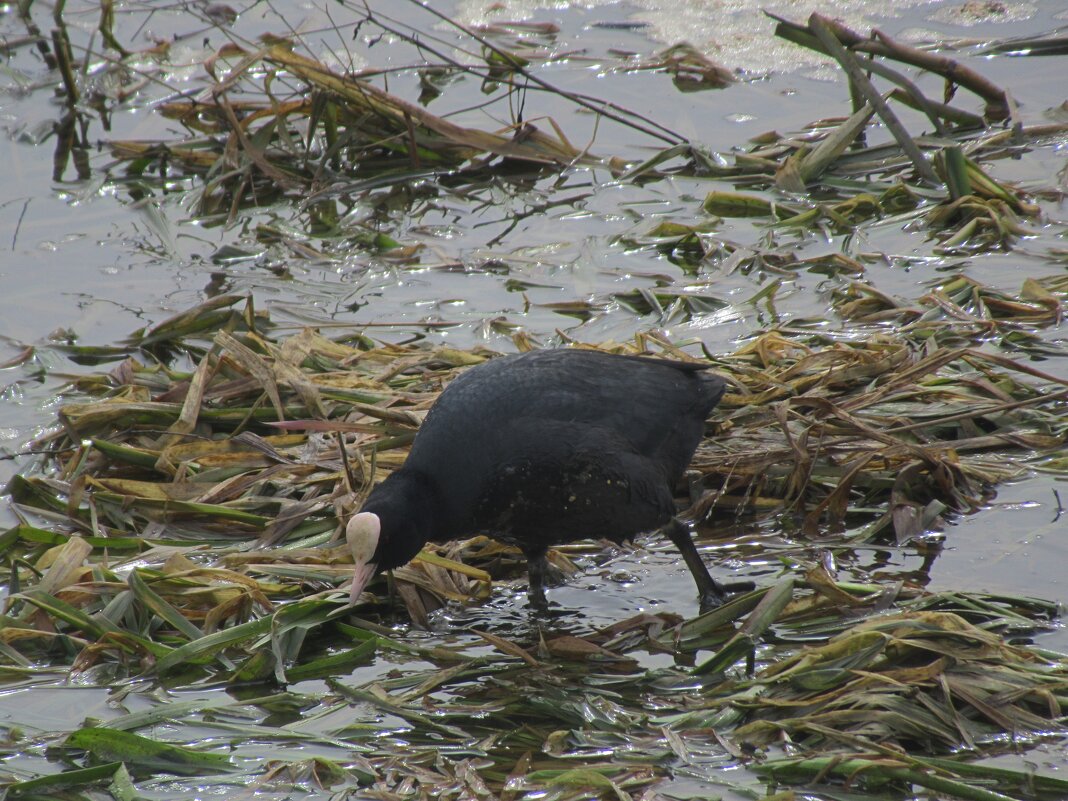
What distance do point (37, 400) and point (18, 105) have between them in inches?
163

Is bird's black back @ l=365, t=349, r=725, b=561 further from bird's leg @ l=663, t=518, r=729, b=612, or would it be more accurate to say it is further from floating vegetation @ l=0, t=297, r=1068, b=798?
floating vegetation @ l=0, t=297, r=1068, b=798

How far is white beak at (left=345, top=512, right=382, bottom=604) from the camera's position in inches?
156

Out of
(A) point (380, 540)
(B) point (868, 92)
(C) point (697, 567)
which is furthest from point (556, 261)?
(A) point (380, 540)

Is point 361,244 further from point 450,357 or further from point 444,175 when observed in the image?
point 450,357

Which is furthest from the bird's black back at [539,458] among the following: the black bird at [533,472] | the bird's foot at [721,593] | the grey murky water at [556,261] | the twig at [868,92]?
the twig at [868,92]

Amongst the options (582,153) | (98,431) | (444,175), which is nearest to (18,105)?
(444,175)

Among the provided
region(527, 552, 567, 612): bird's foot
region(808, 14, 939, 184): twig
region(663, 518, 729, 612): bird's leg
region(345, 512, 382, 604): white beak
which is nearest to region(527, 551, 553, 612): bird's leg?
region(527, 552, 567, 612): bird's foot

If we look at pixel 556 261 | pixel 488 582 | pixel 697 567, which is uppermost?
pixel 556 261

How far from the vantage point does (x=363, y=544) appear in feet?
13.0

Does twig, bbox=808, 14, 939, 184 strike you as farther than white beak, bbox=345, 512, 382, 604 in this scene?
Yes

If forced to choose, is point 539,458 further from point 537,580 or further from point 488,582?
point 488,582

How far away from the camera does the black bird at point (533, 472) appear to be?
13.4 ft

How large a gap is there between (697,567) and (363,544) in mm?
1109

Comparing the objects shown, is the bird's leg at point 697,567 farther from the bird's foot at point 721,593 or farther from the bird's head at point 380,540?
the bird's head at point 380,540
